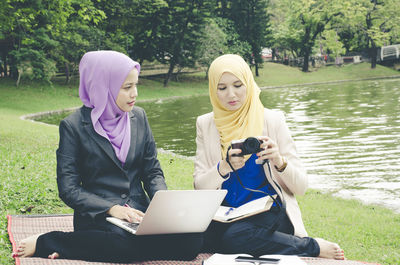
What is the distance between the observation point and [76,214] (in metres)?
3.27

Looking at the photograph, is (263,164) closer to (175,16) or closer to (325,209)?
(325,209)

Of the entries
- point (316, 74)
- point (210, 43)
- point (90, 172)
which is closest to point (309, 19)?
point (316, 74)

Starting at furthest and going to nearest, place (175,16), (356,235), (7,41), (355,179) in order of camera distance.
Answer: (175,16)
(7,41)
(355,179)
(356,235)

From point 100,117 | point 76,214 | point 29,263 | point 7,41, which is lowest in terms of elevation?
point 29,263

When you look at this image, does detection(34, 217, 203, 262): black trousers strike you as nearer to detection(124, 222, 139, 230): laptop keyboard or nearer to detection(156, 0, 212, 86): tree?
detection(124, 222, 139, 230): laptop keyboard

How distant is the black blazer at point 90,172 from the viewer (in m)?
3.13

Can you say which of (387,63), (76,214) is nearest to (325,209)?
(76,214)

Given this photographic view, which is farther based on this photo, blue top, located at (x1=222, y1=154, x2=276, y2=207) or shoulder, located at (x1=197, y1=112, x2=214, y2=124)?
shoulder, located at (x1=197, y1=112, x2=214, y2=124)

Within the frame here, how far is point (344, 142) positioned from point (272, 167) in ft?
25.8

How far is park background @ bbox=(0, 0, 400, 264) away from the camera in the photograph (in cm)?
510

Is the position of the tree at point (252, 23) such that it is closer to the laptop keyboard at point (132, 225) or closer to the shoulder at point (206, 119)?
the shoulder at point (206, 119)

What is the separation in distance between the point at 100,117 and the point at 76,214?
69cm

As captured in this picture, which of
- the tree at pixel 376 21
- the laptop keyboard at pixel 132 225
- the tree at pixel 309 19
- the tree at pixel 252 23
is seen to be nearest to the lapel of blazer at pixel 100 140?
the laptop keyboard at pixel 132 225

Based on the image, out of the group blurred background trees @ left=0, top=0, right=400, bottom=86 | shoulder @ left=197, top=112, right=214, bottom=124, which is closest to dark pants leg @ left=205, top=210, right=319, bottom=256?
shoulder @ left=197, top=112, right=214, bottom=124
